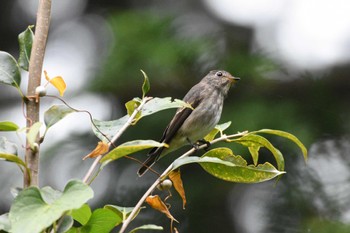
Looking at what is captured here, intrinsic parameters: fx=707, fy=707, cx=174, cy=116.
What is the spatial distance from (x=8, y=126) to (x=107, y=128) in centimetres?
25

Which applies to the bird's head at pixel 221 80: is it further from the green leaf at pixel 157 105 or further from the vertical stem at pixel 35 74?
the vertical stem at pixel 35 74

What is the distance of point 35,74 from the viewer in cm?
142

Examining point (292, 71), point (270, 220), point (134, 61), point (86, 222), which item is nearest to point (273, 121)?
point (292, 71)

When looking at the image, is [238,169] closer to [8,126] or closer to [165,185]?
[165,185]

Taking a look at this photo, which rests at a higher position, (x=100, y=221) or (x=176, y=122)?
(x=176, y=122)

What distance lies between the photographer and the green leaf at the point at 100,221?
1512mm

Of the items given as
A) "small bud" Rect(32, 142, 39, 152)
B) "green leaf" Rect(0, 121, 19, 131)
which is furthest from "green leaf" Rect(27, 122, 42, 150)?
"green leaf" Rect(0, 121, 19, 131)

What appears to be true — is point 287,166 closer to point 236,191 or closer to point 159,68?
point 236,191

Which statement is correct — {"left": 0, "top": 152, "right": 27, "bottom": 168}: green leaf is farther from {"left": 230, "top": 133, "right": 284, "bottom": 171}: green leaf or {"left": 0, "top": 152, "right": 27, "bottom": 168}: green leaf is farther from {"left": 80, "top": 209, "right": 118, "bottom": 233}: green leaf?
{"left": 230, "top": 133, "right": 284, "bottom": 171}: green leaf

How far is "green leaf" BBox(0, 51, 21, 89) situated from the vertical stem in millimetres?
95

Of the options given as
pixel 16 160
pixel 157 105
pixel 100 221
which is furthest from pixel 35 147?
pixel 157 105

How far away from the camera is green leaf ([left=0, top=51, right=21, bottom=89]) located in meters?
1.53

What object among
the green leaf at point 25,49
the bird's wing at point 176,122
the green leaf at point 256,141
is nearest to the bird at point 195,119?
the bird's wing at point 176,122

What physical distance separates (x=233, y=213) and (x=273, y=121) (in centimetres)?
65
